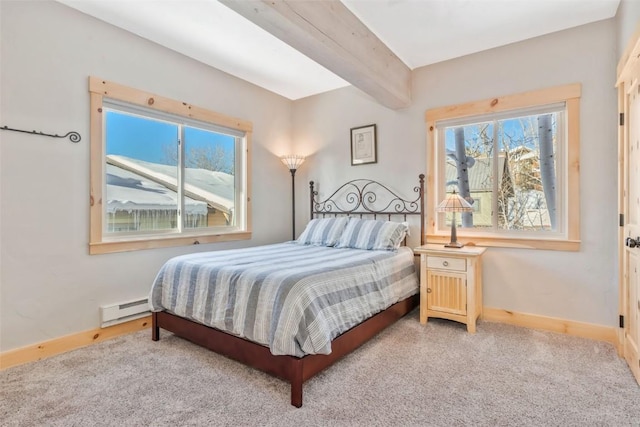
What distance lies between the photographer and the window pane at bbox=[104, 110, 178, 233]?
9.36 feet

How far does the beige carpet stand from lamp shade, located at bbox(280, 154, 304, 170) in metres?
2.58

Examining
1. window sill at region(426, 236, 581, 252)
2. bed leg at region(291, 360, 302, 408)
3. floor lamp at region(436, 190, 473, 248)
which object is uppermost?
floor lamp at region(436, 190, 473, 248)

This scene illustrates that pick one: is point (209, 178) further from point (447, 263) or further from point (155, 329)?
point (447, 263)

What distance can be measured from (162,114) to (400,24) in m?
2.30

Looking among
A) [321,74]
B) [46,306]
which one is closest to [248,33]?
[321,74]

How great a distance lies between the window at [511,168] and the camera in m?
2.85

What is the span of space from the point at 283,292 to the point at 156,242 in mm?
1752

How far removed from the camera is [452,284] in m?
2.91

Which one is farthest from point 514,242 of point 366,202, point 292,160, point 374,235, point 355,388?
point 292,160

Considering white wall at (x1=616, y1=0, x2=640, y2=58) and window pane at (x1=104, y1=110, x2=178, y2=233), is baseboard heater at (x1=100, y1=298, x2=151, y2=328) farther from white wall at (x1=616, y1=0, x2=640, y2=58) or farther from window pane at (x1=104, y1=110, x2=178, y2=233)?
white wall at (x1=616, y1=0, x2=640, y2=58)

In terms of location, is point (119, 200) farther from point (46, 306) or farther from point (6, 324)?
point (6, 324)

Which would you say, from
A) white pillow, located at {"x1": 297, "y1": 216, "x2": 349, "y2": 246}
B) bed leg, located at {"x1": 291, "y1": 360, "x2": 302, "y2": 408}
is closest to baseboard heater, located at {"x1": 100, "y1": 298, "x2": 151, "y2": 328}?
white pillow, located at {"x1": 297, "y1": 216, "x2": 349, "y2": 246}

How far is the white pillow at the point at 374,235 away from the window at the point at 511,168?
0.44 m

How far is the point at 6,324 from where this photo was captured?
87.9 inches
